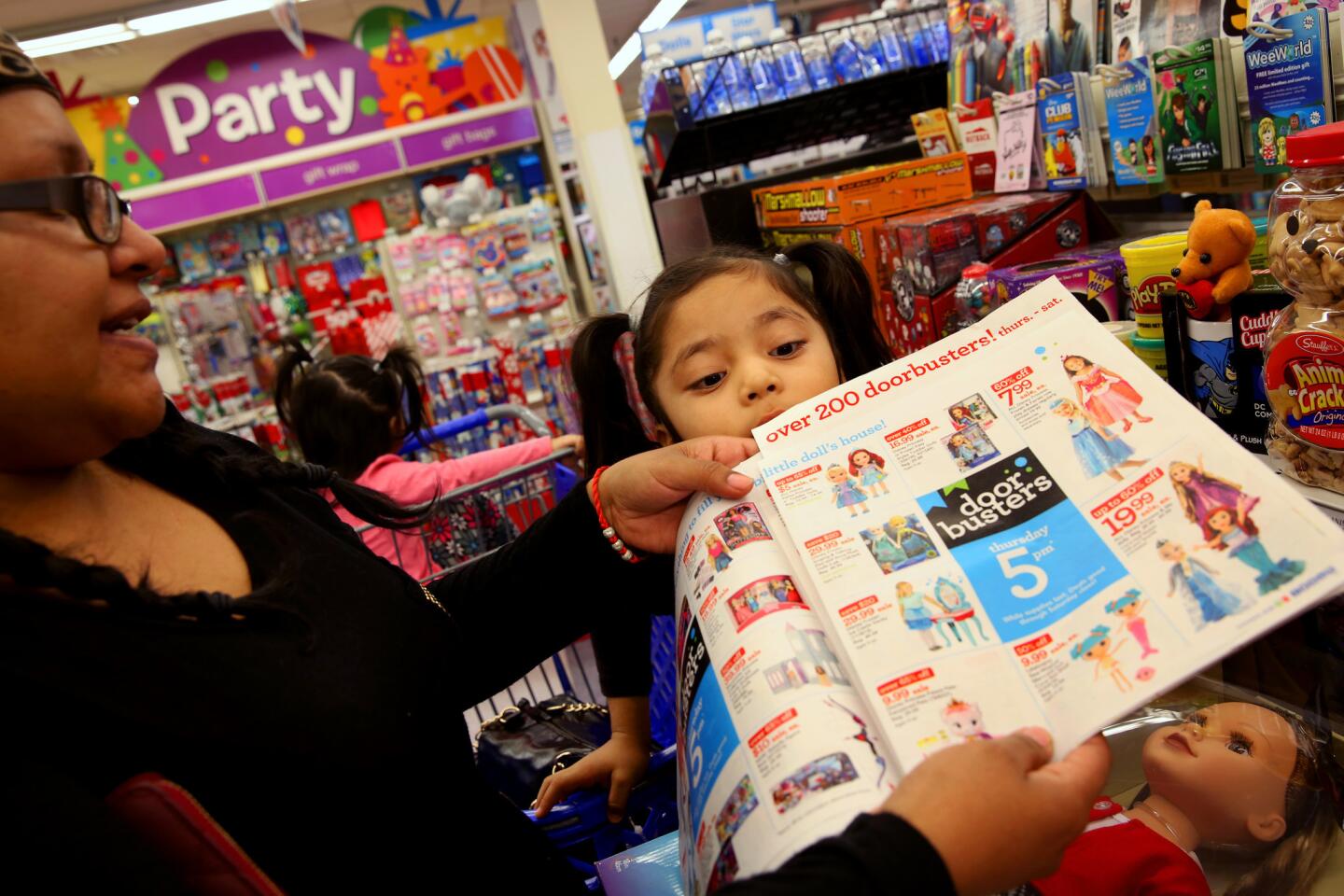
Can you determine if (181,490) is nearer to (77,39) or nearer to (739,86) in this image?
(739,86)

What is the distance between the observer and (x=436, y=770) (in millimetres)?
898

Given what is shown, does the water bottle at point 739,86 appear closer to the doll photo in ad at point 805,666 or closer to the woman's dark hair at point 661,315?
the woman's dark hair at point 661,315

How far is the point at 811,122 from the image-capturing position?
3342mm

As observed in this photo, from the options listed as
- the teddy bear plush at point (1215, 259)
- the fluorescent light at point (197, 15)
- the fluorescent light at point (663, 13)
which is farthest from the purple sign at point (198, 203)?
the teddy bear plush at point (1215, 259)

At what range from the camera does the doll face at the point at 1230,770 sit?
3.30 ft

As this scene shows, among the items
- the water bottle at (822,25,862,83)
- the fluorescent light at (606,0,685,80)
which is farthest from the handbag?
the fluorescent light at (606,0,685,80)

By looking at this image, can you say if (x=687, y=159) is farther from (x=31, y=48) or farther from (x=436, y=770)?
(x=31, y=48)

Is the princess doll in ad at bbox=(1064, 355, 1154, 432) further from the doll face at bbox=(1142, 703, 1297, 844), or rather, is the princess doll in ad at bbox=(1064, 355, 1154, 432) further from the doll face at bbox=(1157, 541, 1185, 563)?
the doll face at bbox=(1142, 703, 1297, 844)

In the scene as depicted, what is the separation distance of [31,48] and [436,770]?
6.48m

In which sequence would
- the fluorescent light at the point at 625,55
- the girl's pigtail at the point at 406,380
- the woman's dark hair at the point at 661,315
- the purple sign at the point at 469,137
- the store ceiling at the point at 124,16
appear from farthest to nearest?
the fluorescent light at the point at 625,55 → the purple sign at the point at 469,137 → the store ceiling at the point at 124,16 → the girl's pigtail at the point at 406,380 → the woman's dark hair at the point at 661,315

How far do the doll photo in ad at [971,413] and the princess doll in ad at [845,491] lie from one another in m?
0.12

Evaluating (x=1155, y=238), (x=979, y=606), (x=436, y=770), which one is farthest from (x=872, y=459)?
(x=1155, y=238)

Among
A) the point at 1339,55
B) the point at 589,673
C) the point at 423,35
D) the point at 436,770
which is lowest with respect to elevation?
the point at 589,673

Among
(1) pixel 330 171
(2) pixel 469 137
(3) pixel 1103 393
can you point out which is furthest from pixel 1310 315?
(1) pixel 330 171
